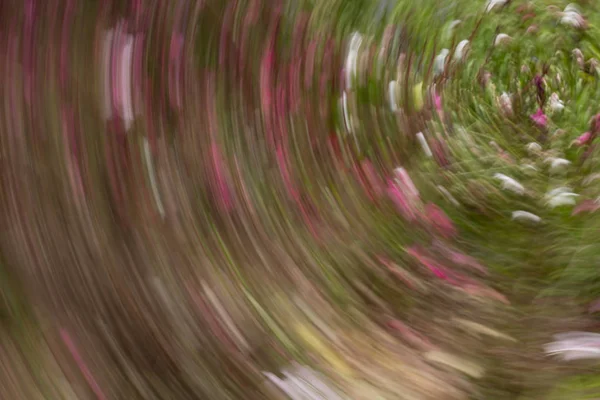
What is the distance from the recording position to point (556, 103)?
1.25m

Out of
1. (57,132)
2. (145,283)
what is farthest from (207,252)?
(57,132)

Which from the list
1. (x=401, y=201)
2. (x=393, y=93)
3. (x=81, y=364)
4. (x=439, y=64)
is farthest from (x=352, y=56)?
(x=81, y=364)

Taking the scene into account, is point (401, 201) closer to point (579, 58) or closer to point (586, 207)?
point (586, 207)

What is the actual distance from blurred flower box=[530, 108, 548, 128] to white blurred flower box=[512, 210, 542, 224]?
0.94 ft

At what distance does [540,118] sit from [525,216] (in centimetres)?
32

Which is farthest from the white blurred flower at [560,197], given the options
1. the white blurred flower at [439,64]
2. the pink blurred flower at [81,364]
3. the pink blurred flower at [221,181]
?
the pink blurred flower at [81,364]

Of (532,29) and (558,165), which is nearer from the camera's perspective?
(558,165)

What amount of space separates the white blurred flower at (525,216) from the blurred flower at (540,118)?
11.3 inches

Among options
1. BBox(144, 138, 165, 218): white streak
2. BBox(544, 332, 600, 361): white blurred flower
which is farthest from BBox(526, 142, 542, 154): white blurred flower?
BBox(144, 138, 165, 218): white streak

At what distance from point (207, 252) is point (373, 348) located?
27 cm

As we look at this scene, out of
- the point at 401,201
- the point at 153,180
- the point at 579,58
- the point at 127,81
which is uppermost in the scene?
the point at 579,58

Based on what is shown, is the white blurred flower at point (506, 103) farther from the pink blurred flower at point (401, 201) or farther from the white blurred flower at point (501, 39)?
the pink blurred flower at point (401, 201)

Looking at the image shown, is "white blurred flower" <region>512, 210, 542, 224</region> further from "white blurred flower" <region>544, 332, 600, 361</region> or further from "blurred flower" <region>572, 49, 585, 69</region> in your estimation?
"blurred flower" <region>572, 49, 585, 69</region>

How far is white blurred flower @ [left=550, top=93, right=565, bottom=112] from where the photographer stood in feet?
4.09
